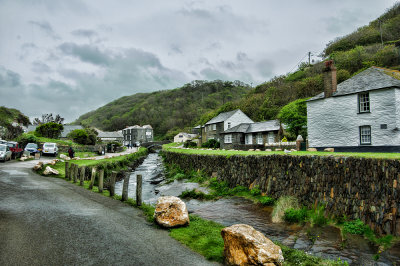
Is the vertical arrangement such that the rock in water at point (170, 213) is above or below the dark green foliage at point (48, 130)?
below

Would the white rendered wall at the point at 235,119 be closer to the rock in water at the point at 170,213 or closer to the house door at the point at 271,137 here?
the house door at the point at 271,137

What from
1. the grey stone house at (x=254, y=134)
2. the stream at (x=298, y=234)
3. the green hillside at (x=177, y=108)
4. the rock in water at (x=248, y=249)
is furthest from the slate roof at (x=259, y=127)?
the green hillside at (x=177, y=108)

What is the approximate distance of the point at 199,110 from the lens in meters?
124

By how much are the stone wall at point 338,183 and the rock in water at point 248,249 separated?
4.39 metres

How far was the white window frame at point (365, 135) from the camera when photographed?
22859 mm

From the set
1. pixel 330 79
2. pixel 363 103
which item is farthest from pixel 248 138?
pixel 363 103

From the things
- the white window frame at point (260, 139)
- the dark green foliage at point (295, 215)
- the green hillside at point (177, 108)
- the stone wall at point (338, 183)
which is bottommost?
the dark green foliage at point (295, 215)

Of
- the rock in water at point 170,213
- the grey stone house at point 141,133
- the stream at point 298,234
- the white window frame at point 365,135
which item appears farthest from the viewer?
the grey stone house at point 141,133

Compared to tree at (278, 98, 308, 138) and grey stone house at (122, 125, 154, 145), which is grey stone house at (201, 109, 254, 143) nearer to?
tree at (278, 98, 308, 138)

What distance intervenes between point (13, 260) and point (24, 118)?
54.8 meters

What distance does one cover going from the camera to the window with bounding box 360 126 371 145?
75.4 ft

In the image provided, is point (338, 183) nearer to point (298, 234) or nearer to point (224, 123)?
point (298, 234)

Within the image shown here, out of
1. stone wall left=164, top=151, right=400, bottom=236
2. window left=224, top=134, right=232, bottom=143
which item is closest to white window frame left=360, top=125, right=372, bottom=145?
stone wall left=164, top=151, right=400, bottom=236

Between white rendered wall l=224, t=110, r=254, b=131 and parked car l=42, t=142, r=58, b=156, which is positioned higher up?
white rendered wall l=224, t=110, r=254, b=131
